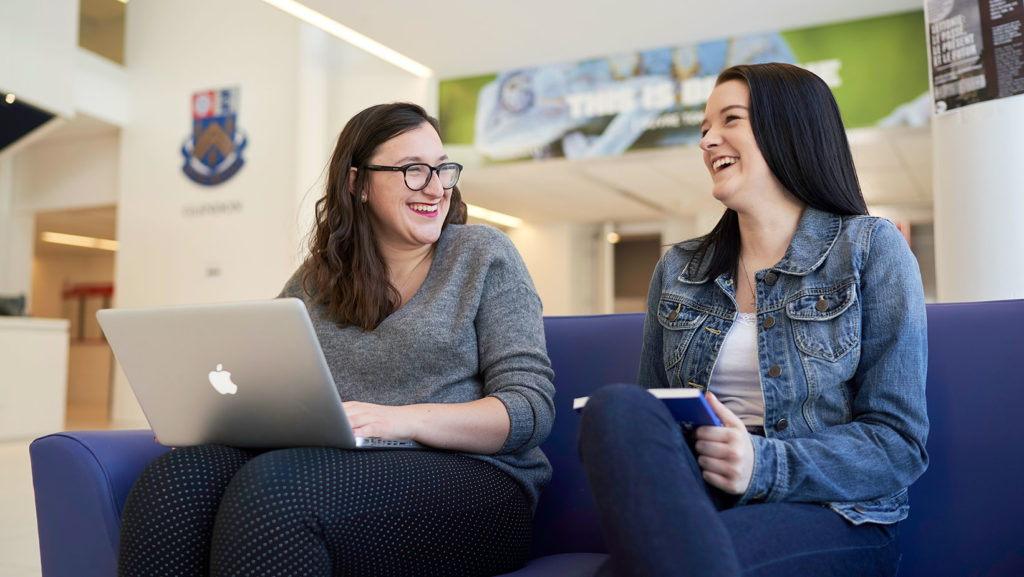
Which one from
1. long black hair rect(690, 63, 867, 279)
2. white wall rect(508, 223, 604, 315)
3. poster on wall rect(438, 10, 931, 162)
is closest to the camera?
long black hair rect(690, 63, 867, 279)

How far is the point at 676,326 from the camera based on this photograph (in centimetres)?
136

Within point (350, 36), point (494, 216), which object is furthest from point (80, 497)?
point (494, 216)

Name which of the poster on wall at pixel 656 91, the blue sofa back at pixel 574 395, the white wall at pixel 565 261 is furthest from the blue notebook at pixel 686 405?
the white wall at pixel 565 261

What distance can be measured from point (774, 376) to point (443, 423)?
0.51m

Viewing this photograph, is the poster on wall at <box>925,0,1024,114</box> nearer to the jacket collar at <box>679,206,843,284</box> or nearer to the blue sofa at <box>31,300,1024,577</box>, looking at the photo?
the blue sofa at <box>31,300,1024,577</box>

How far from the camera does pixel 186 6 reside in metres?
8.10

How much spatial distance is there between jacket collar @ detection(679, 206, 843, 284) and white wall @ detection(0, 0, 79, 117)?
655 cm

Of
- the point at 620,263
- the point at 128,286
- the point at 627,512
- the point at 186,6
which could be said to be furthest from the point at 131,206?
the point at 627,512

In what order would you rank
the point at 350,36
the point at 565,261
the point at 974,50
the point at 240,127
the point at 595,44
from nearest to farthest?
the point at 974,50
the point at 350,36
the point at 595,44
the point at 240,127
the point at 565,261

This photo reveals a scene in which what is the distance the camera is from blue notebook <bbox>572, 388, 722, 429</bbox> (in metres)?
0.94

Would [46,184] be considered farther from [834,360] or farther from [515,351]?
[834,360]

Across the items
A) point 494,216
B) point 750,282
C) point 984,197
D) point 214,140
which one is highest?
point 214,140

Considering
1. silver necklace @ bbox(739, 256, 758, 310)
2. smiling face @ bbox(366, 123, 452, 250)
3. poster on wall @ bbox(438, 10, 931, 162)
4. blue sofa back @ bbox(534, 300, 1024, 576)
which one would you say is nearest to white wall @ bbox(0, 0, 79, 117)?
poster on wall @ bbox(438, 10, 931, 162)

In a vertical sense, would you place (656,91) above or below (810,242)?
above
